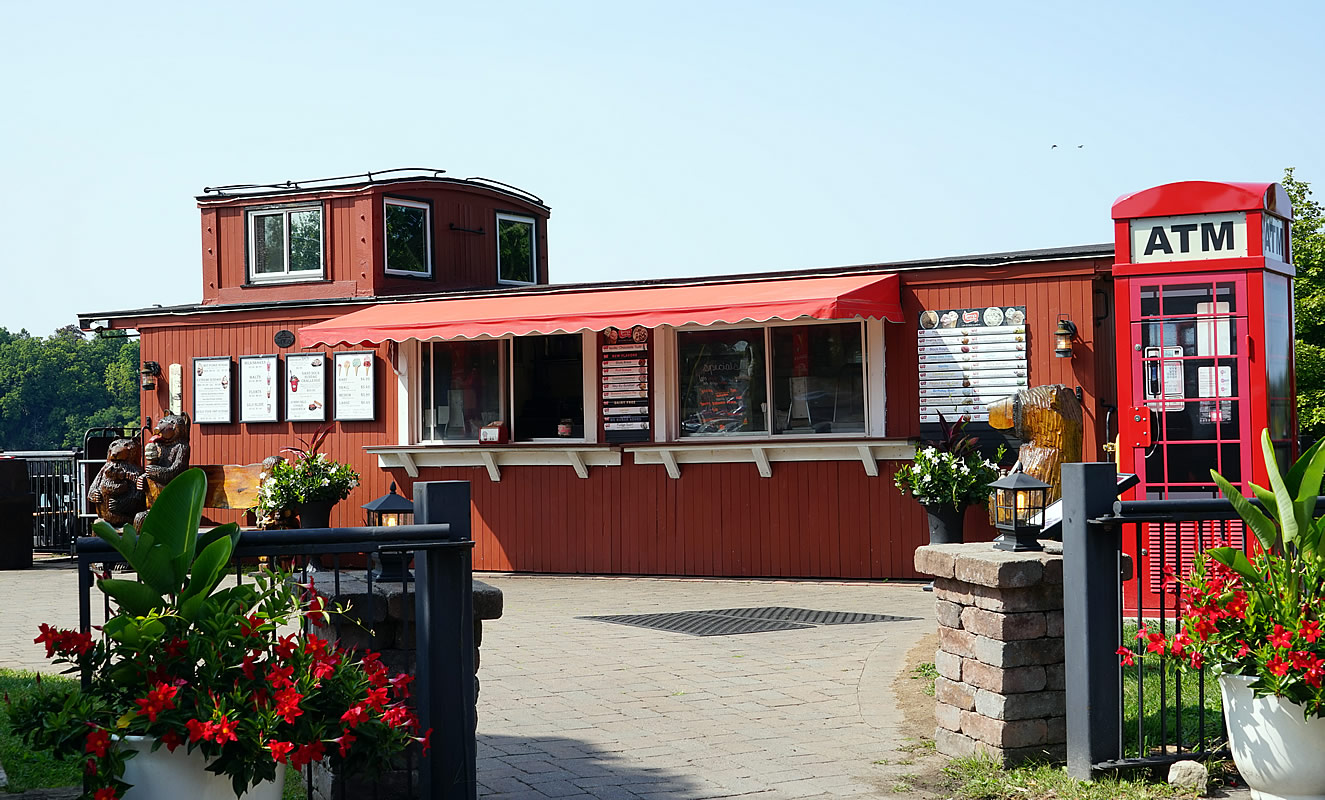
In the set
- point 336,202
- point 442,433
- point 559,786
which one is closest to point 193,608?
point 559,786

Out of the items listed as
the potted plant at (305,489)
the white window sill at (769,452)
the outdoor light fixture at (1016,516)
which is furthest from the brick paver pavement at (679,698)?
the potted plant at (305,489)

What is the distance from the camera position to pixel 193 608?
3.79 meters

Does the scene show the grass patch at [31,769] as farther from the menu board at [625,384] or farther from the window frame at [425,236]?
the window frame at [425,236]

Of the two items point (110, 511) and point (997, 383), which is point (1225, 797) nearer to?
point (997, 383)

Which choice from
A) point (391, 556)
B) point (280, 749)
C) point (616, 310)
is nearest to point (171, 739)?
point (280, 749)

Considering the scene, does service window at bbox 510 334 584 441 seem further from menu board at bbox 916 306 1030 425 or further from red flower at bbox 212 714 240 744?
red flower at bbox 212 714 240 744

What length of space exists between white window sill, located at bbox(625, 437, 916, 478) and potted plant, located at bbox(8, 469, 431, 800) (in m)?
8.83

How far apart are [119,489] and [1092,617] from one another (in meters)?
11.9

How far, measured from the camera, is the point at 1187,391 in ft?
32.6

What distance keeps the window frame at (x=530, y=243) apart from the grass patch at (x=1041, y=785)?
43.7 ft

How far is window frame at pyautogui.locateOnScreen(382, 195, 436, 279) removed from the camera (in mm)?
16266

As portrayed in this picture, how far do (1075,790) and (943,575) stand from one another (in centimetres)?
107

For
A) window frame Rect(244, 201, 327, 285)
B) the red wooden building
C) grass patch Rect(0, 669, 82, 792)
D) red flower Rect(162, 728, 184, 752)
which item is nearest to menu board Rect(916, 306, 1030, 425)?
the red wooden building

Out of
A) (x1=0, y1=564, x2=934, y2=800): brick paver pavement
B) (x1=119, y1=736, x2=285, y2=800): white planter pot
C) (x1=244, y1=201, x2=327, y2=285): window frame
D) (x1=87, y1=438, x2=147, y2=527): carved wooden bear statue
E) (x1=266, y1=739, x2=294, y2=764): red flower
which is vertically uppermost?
A: (x1=244, y1=201, x2=327, y2=285): window frame
